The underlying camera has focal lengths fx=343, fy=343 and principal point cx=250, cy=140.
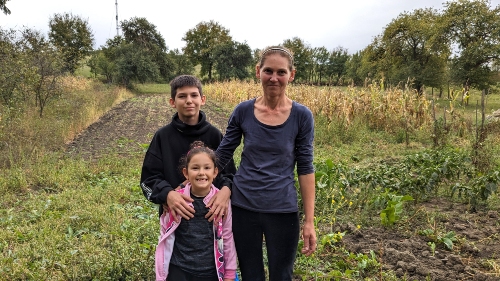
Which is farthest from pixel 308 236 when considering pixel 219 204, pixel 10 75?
pixel 10 75

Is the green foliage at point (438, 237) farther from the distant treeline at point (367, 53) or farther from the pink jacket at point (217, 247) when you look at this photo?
the distant treeline at point (367, 53)

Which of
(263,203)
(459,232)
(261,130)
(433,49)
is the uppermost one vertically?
(433,49)

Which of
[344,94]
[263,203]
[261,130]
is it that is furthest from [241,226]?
[344,94]

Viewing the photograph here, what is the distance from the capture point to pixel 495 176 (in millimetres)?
4047

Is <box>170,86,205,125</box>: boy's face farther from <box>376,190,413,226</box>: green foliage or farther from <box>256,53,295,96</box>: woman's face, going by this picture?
<box>376,190,413,226</box>: green foliage

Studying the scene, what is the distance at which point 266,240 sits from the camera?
1856mm

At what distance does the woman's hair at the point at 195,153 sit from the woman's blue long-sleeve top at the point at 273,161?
0.58 feet

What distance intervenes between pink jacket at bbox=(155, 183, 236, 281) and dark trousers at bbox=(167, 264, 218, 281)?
27mm

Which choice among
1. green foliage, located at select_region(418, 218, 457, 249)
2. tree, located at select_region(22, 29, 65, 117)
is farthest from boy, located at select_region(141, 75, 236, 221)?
tree, located at select_region(22, 29, 65, 117)

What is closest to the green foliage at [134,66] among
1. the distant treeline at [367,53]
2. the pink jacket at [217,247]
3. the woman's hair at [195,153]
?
the distant treeline at [367,53]

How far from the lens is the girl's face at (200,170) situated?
1.84 m

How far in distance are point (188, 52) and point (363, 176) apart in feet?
151

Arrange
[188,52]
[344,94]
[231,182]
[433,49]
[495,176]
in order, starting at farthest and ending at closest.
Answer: [188,52] < [433,49] < [344,94] < [495,176] < [231,182]

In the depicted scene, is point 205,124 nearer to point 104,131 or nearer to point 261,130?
point 261,130
